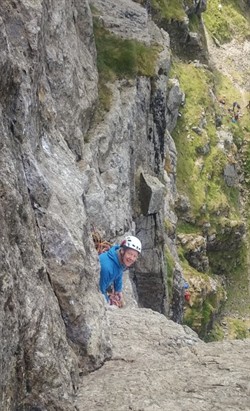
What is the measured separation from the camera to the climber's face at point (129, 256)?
17344 millimetres

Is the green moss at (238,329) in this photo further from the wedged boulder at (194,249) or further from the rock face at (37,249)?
the rock face at (37,249)

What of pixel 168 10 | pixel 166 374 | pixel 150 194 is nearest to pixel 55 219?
pixel 166 374

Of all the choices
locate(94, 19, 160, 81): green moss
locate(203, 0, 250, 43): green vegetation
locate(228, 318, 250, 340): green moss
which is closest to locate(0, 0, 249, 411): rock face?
locate(94, 19, 160, 81): green moss

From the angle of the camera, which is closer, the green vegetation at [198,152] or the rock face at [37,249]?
A: the rock face at [37,249]

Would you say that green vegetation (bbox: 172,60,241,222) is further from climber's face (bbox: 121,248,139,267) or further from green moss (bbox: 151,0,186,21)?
climber's face (bbox: 121,248,139,267)

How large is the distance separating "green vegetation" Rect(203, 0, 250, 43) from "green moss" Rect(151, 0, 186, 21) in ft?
69.4

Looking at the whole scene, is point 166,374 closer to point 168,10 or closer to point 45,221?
point 45,221

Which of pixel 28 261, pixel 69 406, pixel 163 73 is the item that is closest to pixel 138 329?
pixel 69 406

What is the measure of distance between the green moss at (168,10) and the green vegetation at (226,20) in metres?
21.2

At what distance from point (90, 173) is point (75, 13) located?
9963 mm

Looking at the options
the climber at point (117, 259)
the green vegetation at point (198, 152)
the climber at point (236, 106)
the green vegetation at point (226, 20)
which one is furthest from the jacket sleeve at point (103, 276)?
the green vegetation at point (226, 20)

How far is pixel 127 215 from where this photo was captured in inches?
1284

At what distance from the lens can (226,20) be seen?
9625 cm

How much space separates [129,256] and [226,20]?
88.7 meters
